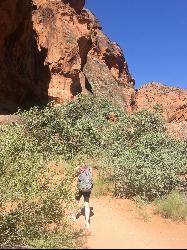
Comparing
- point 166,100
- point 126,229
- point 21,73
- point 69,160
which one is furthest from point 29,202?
point 166,100

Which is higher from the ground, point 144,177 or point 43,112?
point 43,112

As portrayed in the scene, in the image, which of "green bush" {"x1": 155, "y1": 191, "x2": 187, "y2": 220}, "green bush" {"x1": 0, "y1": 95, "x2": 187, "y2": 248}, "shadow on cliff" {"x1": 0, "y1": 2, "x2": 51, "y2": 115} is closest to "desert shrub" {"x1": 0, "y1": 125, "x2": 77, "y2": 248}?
"green bush" {"x1": 0, "y1": 95, "x2": 187, "y2": 248}

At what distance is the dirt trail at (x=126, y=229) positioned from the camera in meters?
9.70

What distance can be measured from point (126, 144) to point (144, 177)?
19.2 feet

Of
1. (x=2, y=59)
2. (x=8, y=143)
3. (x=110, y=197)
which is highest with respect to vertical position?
(x=2, y=59)

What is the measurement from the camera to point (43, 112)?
2241 cm

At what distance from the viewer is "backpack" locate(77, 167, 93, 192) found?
11.3 meters

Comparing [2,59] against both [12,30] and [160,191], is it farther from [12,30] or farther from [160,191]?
[160,191]

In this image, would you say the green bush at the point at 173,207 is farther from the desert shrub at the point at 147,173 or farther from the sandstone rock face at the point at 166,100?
the sandstone rock face at the point at 166,100

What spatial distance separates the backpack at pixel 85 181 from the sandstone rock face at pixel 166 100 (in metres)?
32.4

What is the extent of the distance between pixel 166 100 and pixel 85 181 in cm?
4095

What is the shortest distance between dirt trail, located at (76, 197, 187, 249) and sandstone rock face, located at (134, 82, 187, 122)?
30268 millimetres

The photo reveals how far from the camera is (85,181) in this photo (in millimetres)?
11367

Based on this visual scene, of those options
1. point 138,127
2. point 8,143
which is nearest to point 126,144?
point 138,127
